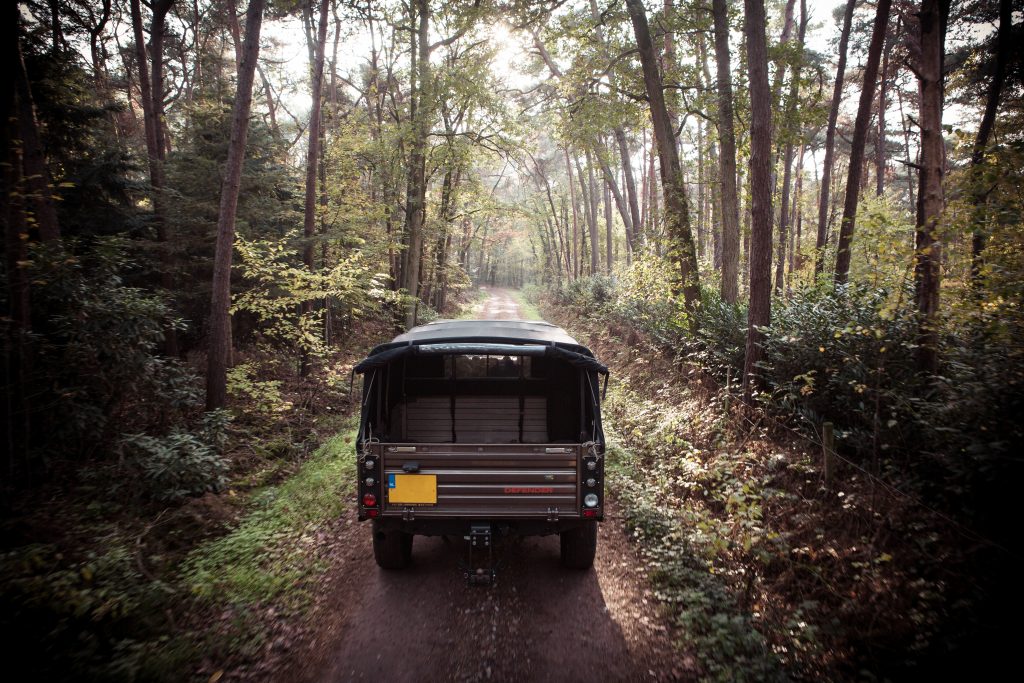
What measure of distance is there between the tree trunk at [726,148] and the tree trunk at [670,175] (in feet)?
3.47

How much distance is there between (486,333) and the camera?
4.75m

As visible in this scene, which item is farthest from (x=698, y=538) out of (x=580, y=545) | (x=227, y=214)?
(x=227, y=214)

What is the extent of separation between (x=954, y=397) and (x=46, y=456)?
9.27 metres

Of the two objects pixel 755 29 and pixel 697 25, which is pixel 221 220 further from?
pixel 697 25

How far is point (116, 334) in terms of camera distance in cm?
564

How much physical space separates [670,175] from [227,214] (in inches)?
330

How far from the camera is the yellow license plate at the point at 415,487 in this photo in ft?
12.7

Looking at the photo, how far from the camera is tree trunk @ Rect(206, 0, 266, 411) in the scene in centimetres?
710

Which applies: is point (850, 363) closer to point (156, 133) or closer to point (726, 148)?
point (726, 148)

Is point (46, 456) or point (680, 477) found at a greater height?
point (46, 456)

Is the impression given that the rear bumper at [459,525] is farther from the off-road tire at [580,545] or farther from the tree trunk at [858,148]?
the tree trunk at [858,148]

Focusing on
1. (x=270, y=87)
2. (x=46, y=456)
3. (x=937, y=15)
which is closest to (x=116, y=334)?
(x=46, y=456)

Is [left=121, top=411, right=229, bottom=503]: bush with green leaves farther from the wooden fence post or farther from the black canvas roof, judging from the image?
the wooden fence post

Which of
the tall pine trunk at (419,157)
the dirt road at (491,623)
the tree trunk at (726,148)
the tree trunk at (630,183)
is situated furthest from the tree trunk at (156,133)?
the tree trunk at (630,183)
